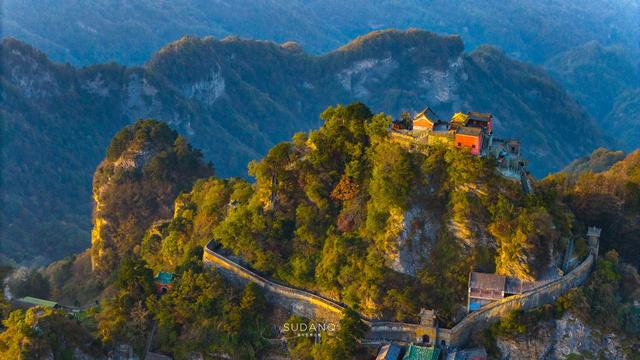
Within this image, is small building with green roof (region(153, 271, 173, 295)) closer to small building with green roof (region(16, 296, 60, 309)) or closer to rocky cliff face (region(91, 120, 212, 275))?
small building with green roof (region(16, 296, 60, 309))

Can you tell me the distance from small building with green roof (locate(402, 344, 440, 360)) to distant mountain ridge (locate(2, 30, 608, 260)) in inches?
2697

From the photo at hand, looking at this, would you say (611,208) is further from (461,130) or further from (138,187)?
(138,187)

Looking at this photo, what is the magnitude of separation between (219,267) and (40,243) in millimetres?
58553

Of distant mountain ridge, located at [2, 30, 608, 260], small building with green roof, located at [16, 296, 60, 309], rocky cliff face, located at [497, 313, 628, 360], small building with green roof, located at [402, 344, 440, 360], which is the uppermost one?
distant mountain ridge, located at [2, 30, 608, 260]

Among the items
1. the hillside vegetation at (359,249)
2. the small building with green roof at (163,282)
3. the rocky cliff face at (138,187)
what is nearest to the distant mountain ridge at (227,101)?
the rocky cliff face at (138,187)

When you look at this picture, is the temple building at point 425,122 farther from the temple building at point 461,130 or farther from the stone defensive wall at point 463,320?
the stone defensive wall at point 463,320

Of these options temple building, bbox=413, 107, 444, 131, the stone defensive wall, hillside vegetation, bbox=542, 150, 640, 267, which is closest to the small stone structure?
the stone defensive wall

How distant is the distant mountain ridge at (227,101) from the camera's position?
13525 cm

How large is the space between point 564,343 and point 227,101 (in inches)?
5003

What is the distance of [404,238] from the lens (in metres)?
56.4

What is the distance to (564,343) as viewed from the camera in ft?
176

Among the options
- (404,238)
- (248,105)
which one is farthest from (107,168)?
(248,105)

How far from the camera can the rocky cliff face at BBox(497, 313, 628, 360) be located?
176 ft

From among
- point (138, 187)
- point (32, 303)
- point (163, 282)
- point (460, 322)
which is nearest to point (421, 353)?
point (460, 322)
